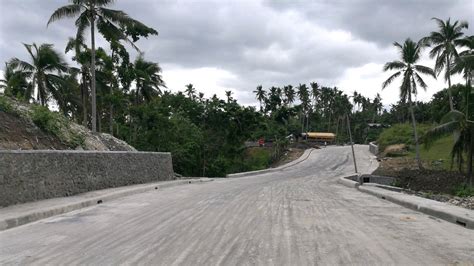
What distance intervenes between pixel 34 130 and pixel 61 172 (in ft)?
16.4

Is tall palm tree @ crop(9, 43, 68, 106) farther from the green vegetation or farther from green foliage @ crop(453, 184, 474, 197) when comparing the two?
green foliage @ crop(453, 184, 474, 197)

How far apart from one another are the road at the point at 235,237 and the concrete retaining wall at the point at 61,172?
1.58 meters

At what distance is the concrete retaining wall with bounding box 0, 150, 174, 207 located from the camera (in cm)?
1127

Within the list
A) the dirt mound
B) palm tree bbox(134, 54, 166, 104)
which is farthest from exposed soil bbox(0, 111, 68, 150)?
palm tree bbox(134, 54, 166, 104)

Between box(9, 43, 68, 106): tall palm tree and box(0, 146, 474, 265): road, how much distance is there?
2615 cm

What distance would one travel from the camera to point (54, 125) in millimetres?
19125

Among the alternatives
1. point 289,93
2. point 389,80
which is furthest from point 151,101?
point 289,93

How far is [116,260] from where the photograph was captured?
21.3 feet

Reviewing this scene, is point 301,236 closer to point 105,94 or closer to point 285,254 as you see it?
point 285,254

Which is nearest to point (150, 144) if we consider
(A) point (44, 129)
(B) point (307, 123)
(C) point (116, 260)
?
(A) point (44, 129)

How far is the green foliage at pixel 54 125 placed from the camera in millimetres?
18645

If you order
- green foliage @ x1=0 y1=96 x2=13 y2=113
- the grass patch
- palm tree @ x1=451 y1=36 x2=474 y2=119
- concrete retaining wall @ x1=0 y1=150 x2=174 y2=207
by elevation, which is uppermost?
palm tree @ x1=451 y1=36 x2=474 y2=119

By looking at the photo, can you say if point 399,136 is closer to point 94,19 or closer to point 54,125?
point 94,19

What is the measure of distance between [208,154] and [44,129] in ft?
138
